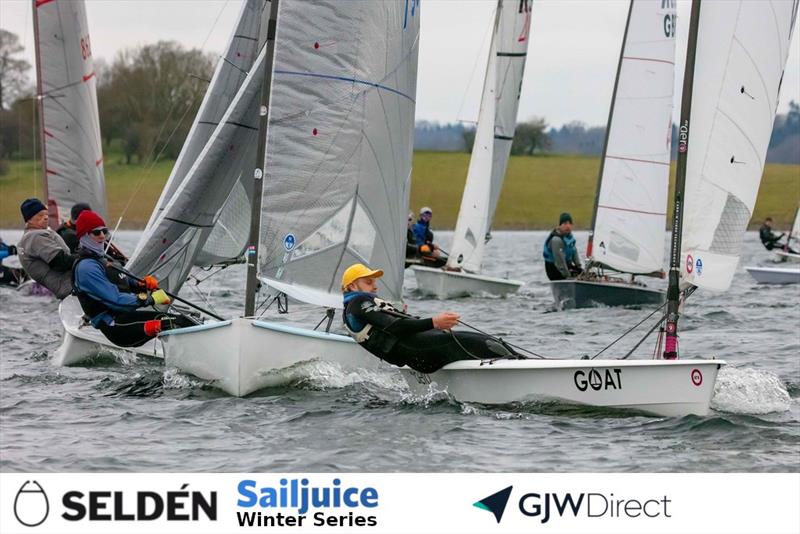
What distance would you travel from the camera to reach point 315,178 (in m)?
11.6

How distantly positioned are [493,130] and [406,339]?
44.5 ft

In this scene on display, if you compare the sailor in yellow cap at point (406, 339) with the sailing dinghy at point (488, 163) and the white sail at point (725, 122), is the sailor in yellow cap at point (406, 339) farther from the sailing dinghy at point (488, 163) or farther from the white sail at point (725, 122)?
the sailing dinghy at point (488, 163)

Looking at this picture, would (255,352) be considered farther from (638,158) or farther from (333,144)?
(638,158)

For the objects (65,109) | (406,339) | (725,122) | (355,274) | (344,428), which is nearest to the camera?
(344,428)

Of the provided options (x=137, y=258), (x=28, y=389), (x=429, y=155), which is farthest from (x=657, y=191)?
(x=429, y=155)

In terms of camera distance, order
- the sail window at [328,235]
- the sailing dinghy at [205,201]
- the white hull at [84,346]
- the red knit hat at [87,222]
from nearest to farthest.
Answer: the sail window at [328,235] → the red knit hat at [87,222] → the sailing dinghy at [205,201] → the white hull at [84,346]

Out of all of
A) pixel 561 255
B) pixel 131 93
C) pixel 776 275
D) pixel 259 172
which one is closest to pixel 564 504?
pixel 259 172

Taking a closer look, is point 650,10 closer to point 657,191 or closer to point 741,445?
point 657,191

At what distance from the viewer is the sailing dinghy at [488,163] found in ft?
73.3

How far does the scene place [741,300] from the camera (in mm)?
22766

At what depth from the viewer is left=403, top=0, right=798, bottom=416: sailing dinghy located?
32.0ft

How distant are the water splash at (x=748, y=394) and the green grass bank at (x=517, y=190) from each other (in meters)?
64.7

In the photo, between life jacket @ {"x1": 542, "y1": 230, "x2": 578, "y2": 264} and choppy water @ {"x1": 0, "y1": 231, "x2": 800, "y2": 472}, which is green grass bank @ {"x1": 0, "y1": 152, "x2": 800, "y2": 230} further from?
choppy water @ {"x1": 0, "y1": 231, "x2": 800, "y2": 472}

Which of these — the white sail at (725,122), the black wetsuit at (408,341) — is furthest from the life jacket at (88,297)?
the white sail at (725,122)
